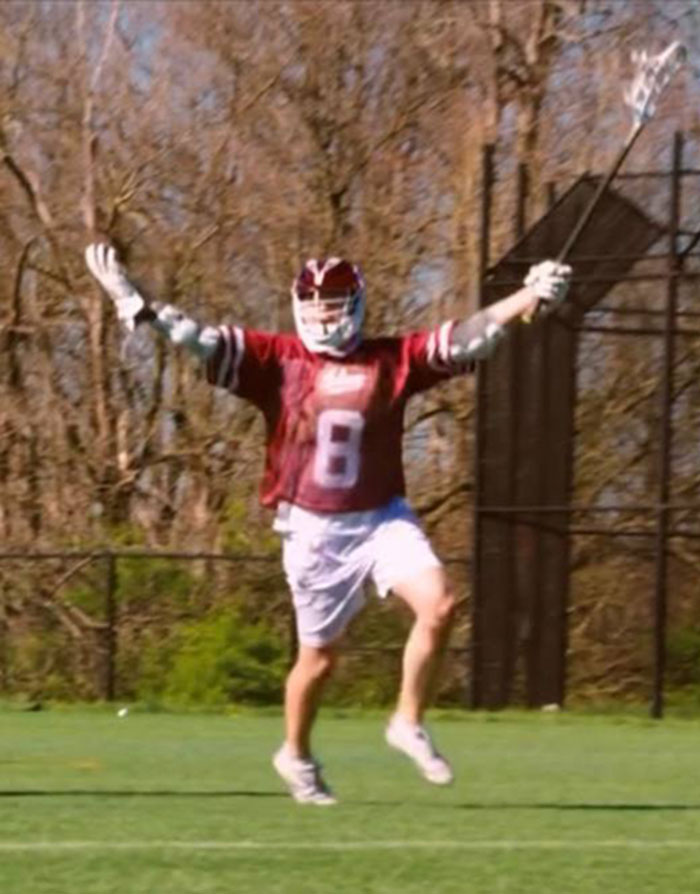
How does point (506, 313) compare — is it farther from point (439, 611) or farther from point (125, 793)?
point (125, 793)

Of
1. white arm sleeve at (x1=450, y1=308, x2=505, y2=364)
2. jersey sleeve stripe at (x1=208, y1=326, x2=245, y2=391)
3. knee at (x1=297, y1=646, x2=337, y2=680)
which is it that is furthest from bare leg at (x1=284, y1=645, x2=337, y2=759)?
white arm sleeve at (x1=450, y1=308, x2=505, y2=364)

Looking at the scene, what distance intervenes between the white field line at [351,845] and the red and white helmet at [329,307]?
6.40 ft

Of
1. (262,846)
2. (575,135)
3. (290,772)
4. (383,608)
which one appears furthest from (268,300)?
(262,846)

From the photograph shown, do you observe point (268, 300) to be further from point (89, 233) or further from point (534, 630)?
point (534, 630)

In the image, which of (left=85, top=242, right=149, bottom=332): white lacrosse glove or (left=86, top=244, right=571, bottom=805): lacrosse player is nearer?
(left=85, top=242, right=149, bottom=332): white lacrosse glove

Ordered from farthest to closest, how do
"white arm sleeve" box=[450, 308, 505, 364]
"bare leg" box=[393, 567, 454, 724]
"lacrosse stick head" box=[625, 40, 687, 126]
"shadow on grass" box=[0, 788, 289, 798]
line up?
"lacrosse stick head" box=[625, 40, 687, 126]
"shadow on grass" box=[0, 788, 289, 798]
"white arm sleeve" box=[450, 308, 505, 364]
"bare leg" box=[393, 567, 454, 724]

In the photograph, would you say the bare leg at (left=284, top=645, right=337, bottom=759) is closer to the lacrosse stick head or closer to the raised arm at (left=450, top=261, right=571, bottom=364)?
the raised arm at (left=450, top=261, right=571, bottom=364)

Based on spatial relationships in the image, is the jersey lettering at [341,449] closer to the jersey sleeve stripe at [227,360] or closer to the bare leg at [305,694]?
the jersey sleeve stripe at [227,360]

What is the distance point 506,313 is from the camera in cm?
991

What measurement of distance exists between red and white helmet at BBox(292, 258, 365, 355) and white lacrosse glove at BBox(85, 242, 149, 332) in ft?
1.68

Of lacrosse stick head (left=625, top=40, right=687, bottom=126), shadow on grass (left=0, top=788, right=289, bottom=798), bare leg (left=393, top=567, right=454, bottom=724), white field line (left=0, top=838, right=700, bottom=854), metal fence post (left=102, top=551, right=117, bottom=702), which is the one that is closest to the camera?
white field line (left=0, top=838, right=700, bottom=854)

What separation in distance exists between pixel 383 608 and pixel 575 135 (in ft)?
22.9

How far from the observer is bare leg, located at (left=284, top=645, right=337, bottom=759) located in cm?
995

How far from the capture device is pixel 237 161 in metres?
28.7
